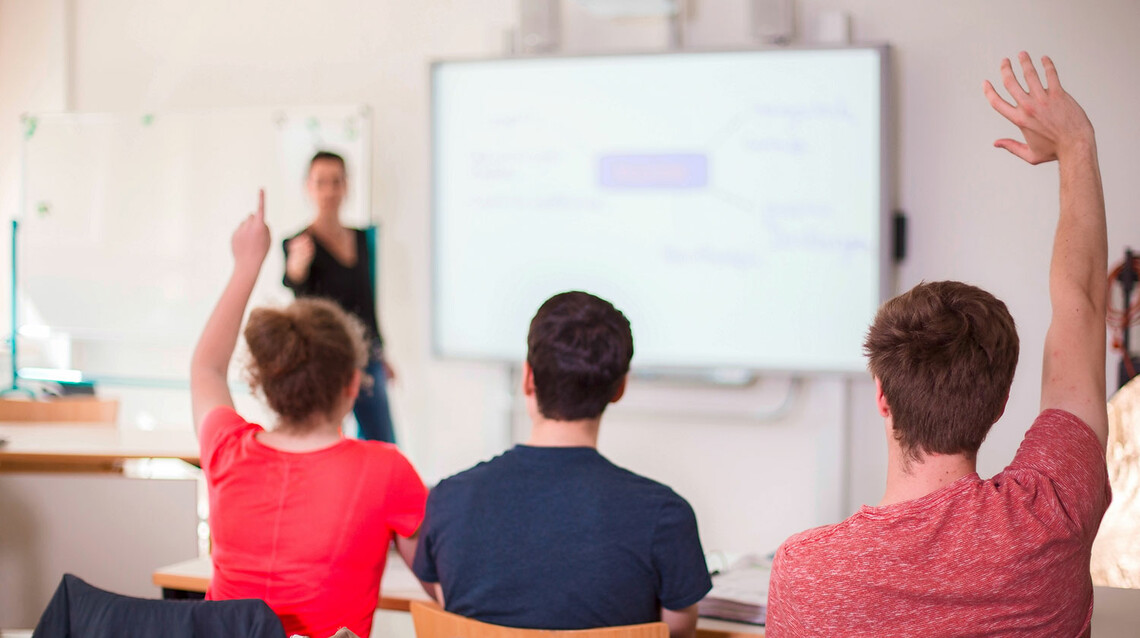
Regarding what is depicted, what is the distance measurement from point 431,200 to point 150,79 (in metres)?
1.65

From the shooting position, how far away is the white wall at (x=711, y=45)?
3.48 meters

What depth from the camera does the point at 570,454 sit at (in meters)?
1.48

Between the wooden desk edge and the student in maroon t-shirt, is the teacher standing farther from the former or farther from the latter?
the student in maroon t-shirt

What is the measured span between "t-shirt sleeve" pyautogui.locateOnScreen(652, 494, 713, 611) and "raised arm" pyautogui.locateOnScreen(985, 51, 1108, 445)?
1.67 ft

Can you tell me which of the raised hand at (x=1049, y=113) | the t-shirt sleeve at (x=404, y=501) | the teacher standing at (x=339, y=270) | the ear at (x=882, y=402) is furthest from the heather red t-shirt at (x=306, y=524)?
the teacher standing at (x=339, y=270)

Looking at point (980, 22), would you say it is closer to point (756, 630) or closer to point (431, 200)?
point (431, 200)

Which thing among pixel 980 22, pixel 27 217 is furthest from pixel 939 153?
pixel 27 217

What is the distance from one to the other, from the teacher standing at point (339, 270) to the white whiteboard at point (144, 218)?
19cm

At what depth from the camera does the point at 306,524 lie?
1618 mm

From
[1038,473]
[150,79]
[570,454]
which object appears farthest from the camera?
[150,79]

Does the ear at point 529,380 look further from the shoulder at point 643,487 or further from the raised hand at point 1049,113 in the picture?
the raised hand at point 1049,113

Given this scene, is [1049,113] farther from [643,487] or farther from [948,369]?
[643,487]

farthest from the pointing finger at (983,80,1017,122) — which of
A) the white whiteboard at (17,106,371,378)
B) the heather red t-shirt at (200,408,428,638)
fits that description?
the white whiteboard at (17,106,371,378)

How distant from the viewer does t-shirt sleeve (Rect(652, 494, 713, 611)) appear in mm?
1423
